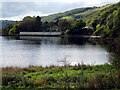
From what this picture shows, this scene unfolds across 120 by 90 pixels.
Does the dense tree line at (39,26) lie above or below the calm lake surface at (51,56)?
above

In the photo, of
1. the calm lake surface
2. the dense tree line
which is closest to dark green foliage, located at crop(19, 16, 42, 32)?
the dense tree line

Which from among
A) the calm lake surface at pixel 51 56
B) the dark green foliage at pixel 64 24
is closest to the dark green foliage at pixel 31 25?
the dark green foliage at pixel 64 24

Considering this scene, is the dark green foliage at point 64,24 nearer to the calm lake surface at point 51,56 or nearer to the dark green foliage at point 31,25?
the dark green foliage at point 31,25

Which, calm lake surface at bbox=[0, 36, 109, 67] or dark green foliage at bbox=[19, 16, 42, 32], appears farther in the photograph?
dark green foliage at bbox=[19, 16, 42, 32]

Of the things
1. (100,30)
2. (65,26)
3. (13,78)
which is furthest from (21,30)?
(13,78)

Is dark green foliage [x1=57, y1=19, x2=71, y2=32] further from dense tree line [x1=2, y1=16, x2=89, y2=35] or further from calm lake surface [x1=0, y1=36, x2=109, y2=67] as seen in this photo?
calm lake surface [x1=0, y1=36, x2=109, y2=67]

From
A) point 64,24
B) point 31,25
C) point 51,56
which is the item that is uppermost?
point 31,25

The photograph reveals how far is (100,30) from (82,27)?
648 inches

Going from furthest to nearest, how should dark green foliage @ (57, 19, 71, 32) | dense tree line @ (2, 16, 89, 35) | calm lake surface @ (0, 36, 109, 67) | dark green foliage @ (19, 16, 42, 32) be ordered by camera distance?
dark green foliage @ (19, 16, 42, 32)
dense tree line @ (2, 16, 89, 35)
dark green foliage @ (57, 19, 71, 32)
calm lake surface @ (0, 36, 109, 67)

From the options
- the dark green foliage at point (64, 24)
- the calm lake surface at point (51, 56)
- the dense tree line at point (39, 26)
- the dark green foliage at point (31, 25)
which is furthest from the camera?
the dark green foliage at point (31, 25)

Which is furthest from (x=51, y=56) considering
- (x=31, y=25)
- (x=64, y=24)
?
(x=31, y=25)

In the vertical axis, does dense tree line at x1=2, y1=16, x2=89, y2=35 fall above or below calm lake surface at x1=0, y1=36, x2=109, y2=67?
above

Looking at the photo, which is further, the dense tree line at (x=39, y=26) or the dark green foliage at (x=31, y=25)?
the dark green foliage at (x=31, y=25)

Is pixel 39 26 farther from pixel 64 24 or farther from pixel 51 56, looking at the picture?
pixel 51 56
